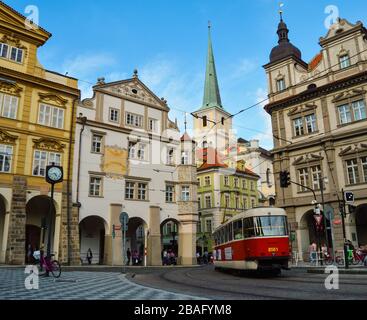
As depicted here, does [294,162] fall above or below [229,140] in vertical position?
below

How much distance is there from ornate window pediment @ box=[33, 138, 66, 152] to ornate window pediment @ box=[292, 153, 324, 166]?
20.6 meters

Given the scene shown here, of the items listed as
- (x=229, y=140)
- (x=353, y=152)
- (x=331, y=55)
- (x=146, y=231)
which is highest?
(x=229, y=140)

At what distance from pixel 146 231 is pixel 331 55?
23.1 meters

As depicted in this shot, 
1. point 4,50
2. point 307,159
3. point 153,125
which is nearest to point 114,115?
point 153,125

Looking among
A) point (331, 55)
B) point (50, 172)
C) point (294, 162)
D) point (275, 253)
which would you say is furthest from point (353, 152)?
point (50, 172)

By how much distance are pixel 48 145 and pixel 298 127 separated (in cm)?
2223

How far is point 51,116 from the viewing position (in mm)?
29016

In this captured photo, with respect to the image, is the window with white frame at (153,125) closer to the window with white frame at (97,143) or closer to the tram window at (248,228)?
the window with white frame at (97,143)

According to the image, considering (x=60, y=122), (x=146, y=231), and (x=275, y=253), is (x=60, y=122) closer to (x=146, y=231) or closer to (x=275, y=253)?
(x=146, y=231)

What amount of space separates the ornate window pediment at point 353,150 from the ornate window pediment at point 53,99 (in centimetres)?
2338

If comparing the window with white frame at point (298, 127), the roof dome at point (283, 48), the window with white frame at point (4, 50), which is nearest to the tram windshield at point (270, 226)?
the window with white frame at point (298, 127)

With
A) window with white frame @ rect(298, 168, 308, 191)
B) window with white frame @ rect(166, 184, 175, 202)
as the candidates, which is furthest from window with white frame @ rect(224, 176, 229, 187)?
window with white frame @ rect(298, 168, 308, 191)
